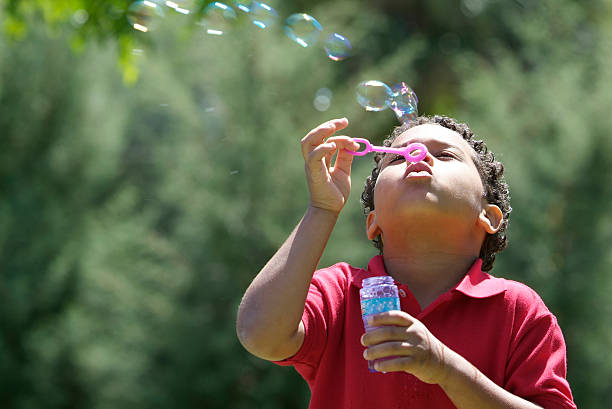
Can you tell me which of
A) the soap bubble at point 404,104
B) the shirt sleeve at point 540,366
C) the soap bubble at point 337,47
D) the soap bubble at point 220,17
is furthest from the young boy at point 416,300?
the soap bubble at point 220,17

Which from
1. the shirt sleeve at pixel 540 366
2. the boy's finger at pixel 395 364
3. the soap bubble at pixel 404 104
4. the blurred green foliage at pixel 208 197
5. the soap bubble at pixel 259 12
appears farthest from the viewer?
the blurred green foliage at pixel 208 197

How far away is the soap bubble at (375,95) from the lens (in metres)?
2.17

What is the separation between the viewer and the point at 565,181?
552cm

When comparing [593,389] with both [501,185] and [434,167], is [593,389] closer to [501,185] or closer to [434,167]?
[501,185]

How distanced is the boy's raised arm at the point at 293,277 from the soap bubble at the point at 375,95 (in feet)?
1.91

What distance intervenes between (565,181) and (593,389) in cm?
156

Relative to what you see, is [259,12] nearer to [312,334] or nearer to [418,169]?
[418,169]

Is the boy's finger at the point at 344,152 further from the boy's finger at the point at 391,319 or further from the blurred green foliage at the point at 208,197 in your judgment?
the blurred green foliage at the point at 208,197

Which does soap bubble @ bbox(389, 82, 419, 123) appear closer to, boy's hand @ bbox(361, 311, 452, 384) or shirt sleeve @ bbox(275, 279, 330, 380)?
shirt sleeve @ bbox(275, 279, 330, 380)

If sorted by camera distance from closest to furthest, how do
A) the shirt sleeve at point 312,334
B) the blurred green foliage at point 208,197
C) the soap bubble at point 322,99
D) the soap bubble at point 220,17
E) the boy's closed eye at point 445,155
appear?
the shirt sleeve at point 312,334 → the boy's closed eye at point 445,155 → the soap bubble at point 220,17 → the blurred green foliage at point 208,197 → the soap bubble at point 322,99

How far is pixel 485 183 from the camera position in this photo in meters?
1.76

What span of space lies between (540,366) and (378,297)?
39 cm

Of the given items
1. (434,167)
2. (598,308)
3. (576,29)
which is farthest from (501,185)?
(576,29)

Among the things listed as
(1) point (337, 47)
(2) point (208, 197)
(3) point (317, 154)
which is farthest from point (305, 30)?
(2) point (208, 197)
